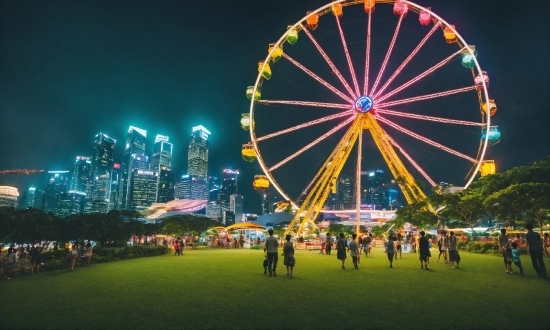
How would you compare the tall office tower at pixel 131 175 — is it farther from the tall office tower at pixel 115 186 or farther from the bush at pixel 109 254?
the bush at pixel 109 254

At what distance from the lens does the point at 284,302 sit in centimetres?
771

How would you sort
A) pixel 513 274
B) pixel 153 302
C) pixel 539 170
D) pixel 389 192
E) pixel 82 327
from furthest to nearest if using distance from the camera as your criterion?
1. pixel 389 192
2. pixel 539 170
3. pixel 513 274
4. pixel 153 302
5. pixel 82 327

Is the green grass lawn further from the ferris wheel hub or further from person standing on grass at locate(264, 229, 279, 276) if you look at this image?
the ferris wheel hub

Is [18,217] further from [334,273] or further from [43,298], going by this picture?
[334,273]

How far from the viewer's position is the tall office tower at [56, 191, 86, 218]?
14824cm

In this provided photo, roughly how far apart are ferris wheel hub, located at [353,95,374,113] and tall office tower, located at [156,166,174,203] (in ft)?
538

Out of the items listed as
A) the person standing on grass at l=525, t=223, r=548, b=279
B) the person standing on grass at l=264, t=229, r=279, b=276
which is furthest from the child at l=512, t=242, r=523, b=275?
the person standing on grass at l=264, t=229, r=279, b=276

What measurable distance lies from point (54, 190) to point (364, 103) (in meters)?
165

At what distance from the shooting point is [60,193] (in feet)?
511

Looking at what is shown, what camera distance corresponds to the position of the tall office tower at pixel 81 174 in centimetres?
18525

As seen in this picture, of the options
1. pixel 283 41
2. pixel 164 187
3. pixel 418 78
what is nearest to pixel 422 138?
pixel 418 78

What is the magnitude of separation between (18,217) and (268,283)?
985 inches

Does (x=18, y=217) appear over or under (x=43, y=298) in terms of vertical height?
over

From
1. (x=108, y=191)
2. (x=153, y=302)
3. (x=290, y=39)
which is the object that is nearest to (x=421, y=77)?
(x=290, y=39)
